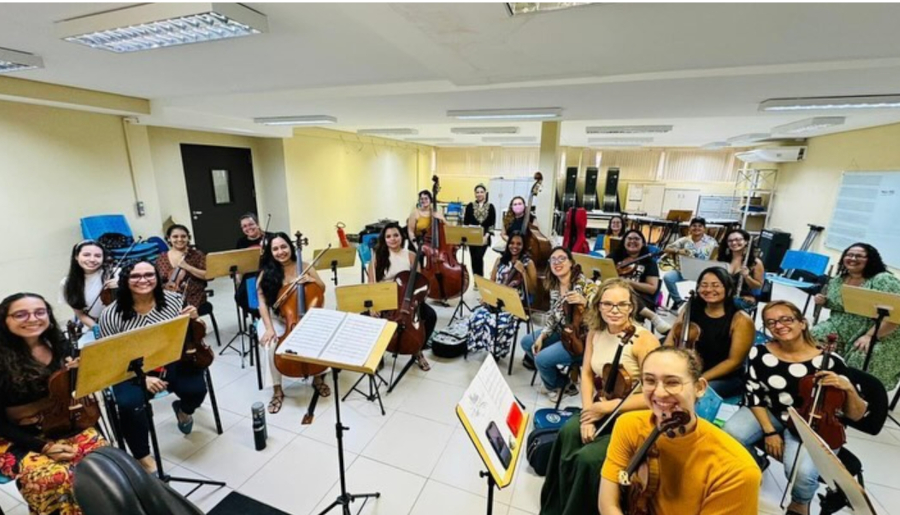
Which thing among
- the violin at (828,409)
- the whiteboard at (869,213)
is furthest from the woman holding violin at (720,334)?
the whiteboard at (869,213)

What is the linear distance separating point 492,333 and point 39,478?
9.00ft

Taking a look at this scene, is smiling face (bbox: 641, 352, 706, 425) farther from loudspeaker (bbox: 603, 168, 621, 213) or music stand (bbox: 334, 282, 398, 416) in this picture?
loudspeaker (bbox: 603, 168, 621, 213)

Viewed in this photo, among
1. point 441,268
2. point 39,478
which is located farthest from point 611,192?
point 39,478

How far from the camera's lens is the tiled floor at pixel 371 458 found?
198 centimetres

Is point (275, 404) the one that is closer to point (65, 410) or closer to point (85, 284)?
point (65, 410)

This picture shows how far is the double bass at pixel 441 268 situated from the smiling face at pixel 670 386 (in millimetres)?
2733

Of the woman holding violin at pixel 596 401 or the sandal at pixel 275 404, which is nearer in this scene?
the woman holding violin at pixel 596 401

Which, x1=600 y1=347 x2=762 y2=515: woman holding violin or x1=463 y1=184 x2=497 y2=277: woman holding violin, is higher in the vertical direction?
x1=463 y1=184 x2=497 y2=277: woman holding violin

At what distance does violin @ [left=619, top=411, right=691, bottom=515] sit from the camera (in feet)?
3.76

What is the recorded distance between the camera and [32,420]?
1.64m

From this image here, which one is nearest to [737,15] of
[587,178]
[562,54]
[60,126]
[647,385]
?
[562,54]

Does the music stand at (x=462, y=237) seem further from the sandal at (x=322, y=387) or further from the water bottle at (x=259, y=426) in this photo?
the water bottle at (x=259, y=426)

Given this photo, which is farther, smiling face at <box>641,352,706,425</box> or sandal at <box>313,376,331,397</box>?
sandal at <box>313,376,331,397</box>

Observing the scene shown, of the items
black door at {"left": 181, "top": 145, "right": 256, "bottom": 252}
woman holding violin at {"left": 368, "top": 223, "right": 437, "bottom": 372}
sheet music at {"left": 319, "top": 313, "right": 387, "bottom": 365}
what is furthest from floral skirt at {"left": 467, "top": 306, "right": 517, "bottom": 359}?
black door at {"left": 181, "top": 145, "right": 256, "bottom": 252}
